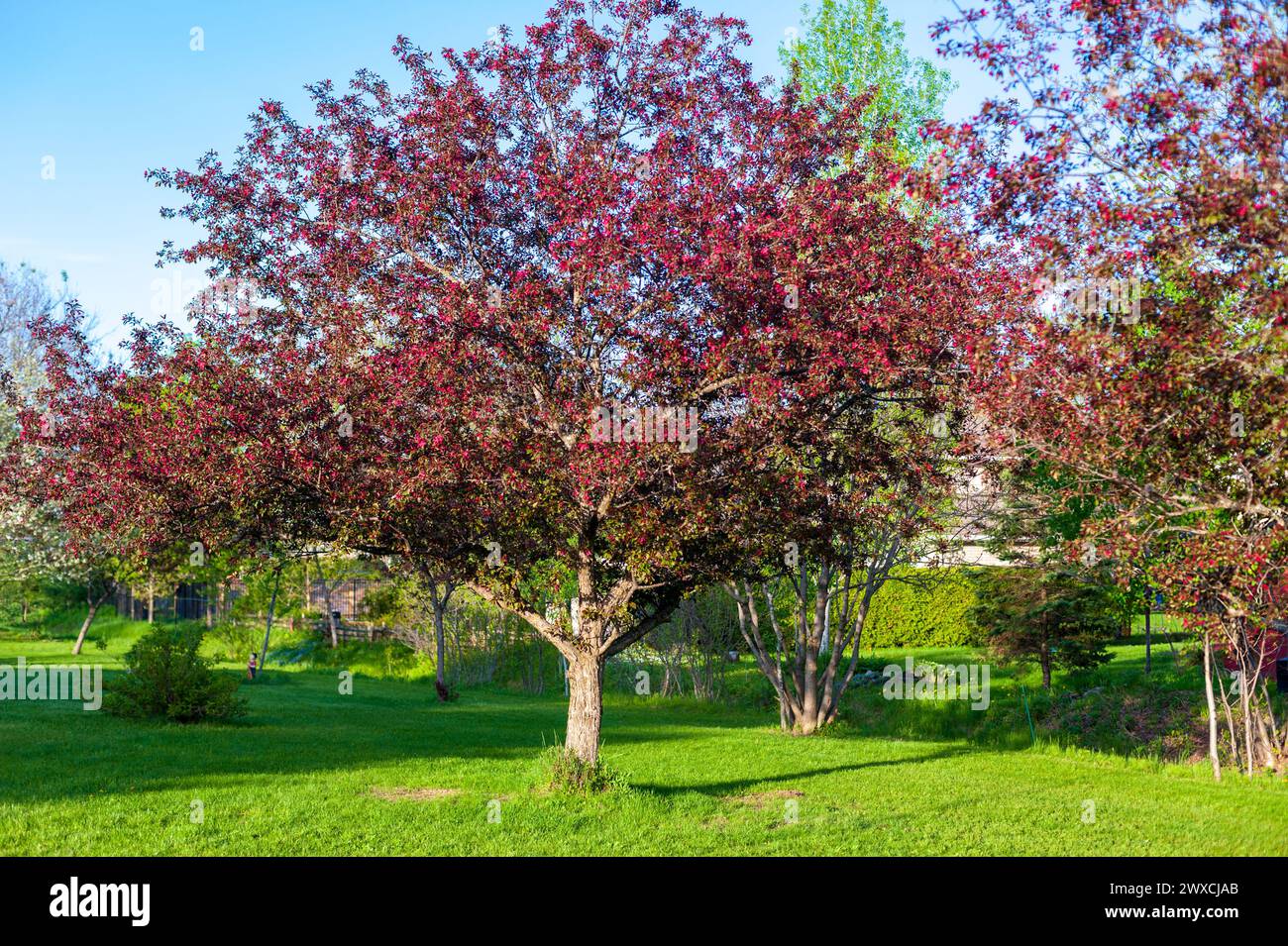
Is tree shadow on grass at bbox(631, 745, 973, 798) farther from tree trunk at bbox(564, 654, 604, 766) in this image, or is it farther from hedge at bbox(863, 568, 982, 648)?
hedge at bbox(863, 568, 982, 648)

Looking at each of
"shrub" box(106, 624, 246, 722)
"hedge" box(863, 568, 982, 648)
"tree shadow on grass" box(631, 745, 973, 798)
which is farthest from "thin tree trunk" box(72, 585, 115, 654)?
"tree shadow on grass" box(631, 745, 973, 798)

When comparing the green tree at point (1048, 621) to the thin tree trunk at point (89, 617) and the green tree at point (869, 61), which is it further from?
the thin tree trunk at point (89, 617)

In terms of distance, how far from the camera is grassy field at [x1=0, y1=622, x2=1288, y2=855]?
895 centimetres

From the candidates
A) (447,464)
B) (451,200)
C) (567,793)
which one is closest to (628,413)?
(447,464)

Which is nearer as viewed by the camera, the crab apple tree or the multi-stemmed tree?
the multi-stemmed tree

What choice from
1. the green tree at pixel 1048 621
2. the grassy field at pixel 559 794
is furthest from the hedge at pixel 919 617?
the grassy field at pixel 559 794

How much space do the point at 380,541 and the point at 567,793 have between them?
3012 mm

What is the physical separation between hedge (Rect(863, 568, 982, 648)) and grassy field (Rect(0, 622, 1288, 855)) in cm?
1124

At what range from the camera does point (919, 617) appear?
1172 inches

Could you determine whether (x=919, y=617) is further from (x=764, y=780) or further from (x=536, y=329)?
(x=536, y=329)

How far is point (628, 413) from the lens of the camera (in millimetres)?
9227

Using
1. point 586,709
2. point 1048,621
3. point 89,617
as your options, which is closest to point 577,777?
point 586,709
